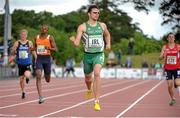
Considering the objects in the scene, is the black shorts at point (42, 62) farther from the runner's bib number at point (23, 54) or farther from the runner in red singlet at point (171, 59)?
the runner in red singlet at point (171, 59)

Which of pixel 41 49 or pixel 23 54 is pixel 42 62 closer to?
pixel 41 49

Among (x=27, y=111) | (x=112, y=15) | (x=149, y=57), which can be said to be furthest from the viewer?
(x=112, y=15)

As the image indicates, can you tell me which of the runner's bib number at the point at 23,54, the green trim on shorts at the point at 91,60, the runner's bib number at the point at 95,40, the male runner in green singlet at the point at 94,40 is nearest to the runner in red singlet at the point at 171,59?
the runner's bib number at the point at 23,54

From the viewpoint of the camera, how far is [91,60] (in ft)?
40.4

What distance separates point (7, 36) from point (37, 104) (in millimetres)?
24202

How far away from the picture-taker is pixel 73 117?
38.9 ft

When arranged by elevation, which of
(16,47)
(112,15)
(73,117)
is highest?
(112,15)

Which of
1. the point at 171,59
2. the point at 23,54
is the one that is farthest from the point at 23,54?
the point at 171,59

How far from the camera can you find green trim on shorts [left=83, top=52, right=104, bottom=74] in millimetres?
12227

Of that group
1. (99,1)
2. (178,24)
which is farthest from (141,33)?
(178,24)

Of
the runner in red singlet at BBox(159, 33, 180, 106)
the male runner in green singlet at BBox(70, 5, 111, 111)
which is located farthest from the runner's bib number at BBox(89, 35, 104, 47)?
the runner in red singlet at BBox(159, 33, 180, 106)

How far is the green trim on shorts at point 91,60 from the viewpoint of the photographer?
12227 mm

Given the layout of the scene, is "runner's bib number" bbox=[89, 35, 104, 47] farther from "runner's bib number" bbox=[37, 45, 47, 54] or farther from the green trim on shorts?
"runner's bib number" bbox=[37, 45, 47, 54]

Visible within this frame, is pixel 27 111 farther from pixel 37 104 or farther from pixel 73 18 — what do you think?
pixel 73 18
